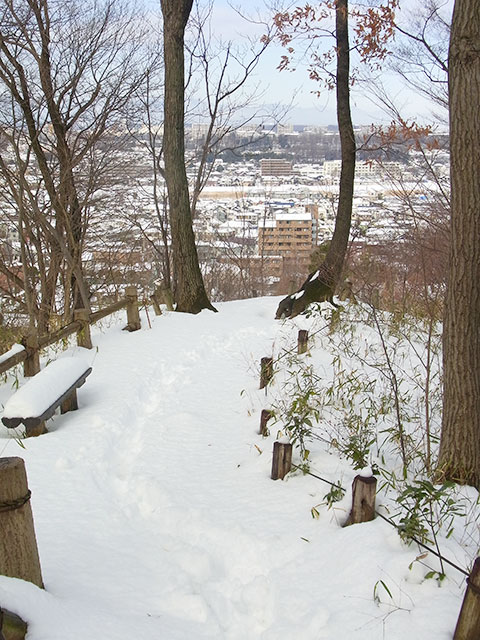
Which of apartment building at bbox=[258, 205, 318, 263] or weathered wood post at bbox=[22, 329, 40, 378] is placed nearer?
weathered wood post at bbox=[22, 329, 40, 378]

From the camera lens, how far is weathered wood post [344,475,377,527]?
3.23 metres

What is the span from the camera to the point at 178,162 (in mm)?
9625

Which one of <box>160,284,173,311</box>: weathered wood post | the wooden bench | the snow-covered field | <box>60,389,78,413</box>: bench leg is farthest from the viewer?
<box>160,284,173,311</box>: weathered wood post

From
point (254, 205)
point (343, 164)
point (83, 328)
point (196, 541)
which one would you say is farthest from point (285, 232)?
point (196, 541)

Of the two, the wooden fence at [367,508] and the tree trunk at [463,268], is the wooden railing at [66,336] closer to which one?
the wooden fence at [367,508]

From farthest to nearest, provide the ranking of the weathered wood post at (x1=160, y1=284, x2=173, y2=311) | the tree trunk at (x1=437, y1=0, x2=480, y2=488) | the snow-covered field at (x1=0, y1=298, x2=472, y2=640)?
the weathered wood post at (x1=160, y1=284, x2=173, y2=311) < the tree trunk at (x1=437, y1=0, x2=480, y2=488) < the snow-covered field at (x1=0, y1=298, x2=472, y2=640)

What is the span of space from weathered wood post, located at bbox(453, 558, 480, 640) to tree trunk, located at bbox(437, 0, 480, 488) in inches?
50.8

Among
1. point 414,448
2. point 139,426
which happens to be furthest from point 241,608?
point 139,426

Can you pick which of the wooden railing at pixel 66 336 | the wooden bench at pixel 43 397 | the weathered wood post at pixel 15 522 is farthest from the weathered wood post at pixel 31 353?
the weathered wood post at pixel 15 522

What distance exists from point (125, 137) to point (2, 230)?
371 cm

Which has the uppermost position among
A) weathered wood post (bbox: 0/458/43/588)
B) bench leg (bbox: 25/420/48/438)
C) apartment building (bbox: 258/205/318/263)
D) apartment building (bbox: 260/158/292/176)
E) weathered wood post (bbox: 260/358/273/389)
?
apartment building (bbox: 260/158/292/176)

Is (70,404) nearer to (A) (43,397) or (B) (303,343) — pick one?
(A) (43,397)

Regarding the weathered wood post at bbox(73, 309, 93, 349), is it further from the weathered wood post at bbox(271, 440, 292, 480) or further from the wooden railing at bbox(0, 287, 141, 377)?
the weathered wood post at bbox(271, 440, 292, 480)

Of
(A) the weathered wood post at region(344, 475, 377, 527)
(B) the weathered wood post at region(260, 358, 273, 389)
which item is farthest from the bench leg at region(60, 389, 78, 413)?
(A) the weathered wood post at region(344, 475, 377, 527)
